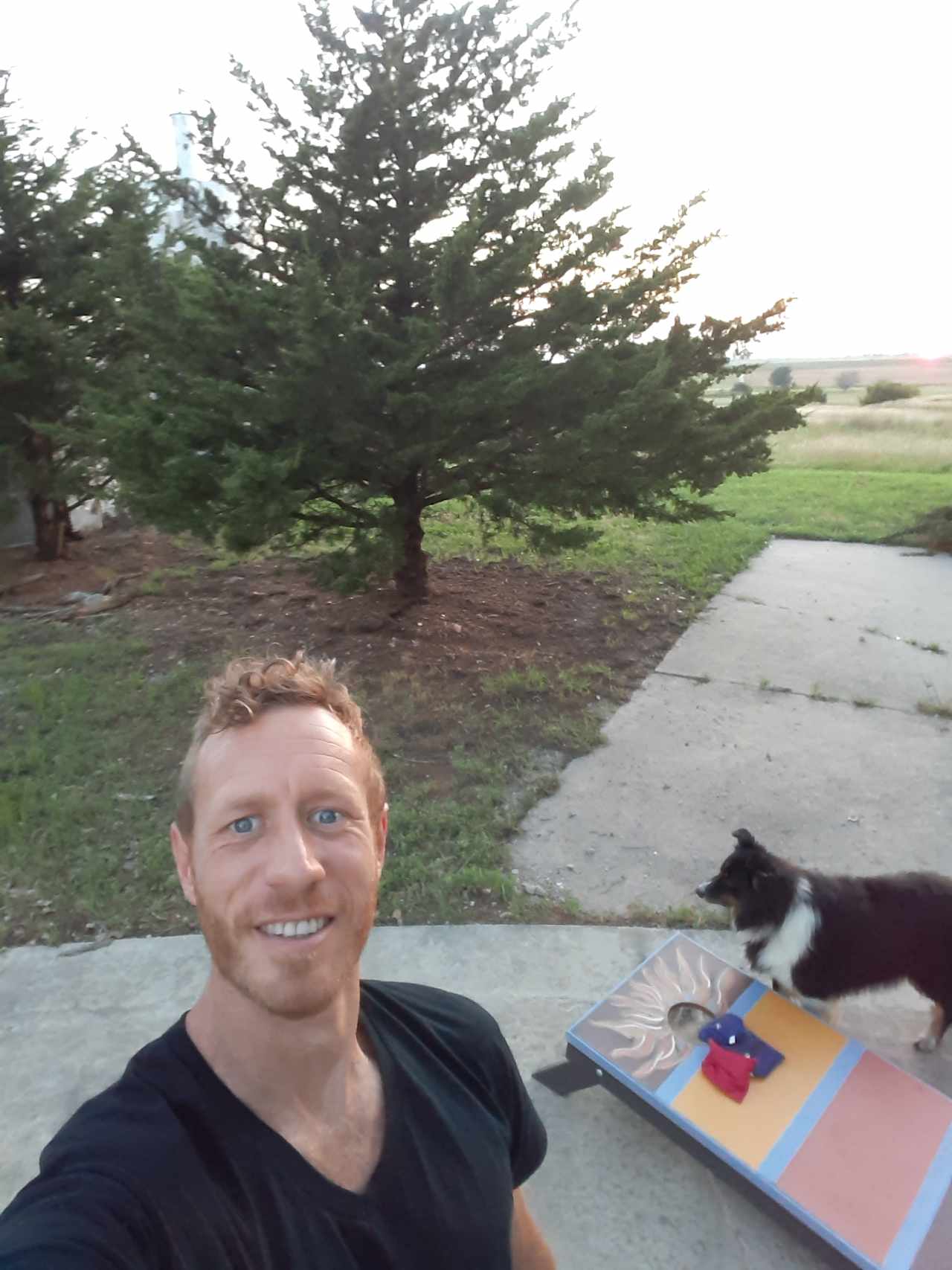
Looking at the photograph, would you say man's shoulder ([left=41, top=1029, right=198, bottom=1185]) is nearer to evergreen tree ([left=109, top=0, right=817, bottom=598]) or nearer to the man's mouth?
the man's mouth

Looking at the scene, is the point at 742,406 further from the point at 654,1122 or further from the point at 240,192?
the point at 654,1122

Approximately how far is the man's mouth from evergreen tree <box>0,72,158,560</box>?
6571 millimetres

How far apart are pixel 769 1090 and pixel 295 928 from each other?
1667 mm

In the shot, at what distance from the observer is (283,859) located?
1.37 m

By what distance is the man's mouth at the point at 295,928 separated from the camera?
1.34m

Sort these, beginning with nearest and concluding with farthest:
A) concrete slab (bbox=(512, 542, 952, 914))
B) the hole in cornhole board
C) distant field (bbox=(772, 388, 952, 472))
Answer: the hole in cornhole board
concrete slab (bbox=(512, 542, 952, 914))
distant field (bbox=(772, 388, 952, 472))

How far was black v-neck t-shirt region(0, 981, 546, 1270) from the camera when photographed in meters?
1.14

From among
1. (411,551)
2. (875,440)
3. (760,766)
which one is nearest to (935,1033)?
(760,766)

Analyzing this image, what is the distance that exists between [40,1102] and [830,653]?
541 centimetres

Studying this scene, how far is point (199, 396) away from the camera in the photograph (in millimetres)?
4883

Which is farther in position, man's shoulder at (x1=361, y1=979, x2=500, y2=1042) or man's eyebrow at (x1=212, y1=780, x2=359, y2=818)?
man's shoulder at (x1=361, y1=979, x2=500, y2=1042)

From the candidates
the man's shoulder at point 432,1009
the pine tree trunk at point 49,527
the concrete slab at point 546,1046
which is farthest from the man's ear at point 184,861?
the pine tree trunk at point 49,527

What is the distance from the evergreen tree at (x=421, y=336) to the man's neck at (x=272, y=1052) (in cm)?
356

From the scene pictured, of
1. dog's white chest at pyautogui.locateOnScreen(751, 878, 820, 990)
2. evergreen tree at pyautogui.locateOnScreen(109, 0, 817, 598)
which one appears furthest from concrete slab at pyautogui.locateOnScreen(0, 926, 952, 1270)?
evergreen tree at pyautogui.locateOnScreen(109, 0, 817, 598)
